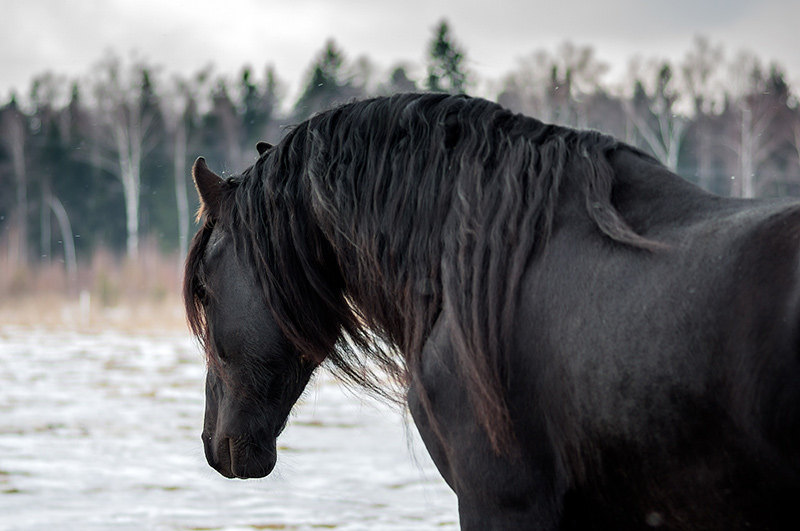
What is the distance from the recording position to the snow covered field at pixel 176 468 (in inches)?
176

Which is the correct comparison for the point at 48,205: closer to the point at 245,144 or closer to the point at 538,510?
the point at 245,144

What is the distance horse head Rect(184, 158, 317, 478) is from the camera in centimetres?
234

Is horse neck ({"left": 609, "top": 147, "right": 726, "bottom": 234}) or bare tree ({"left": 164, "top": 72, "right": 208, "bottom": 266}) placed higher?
horse neck ({"left": 609, "top": 147, "right": 726, "bottom": 234})

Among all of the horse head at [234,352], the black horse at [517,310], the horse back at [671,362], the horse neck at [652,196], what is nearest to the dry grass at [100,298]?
the horse head at [234,352]

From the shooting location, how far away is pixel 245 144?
41.2 meters

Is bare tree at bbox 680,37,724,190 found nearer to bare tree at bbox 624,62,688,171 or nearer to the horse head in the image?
bare tree at bbox 624,62,688,171

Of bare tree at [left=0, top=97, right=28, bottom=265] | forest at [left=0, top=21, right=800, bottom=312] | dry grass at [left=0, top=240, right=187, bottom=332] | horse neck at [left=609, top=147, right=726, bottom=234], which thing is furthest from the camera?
bare tree at [left=0, top=97, right=28, bottom=265]

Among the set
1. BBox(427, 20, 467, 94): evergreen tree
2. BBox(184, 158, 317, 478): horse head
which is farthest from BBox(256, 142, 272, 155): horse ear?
BBox(427, 20, 467, 94): evergreen tree

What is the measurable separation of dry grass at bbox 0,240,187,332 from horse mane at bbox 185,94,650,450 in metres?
18.1

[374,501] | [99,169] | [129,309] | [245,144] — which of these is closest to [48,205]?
[99,169]

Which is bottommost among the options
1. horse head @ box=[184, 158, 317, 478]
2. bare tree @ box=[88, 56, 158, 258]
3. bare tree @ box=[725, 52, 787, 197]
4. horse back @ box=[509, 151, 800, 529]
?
bare tree @ box=[88, 56, 158, 258]

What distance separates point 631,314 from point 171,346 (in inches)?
567

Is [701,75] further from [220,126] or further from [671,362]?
[671,362]

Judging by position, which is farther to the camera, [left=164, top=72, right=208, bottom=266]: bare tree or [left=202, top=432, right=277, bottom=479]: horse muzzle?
[left=164, top=72, right=208, bottom=266]: bare tree
